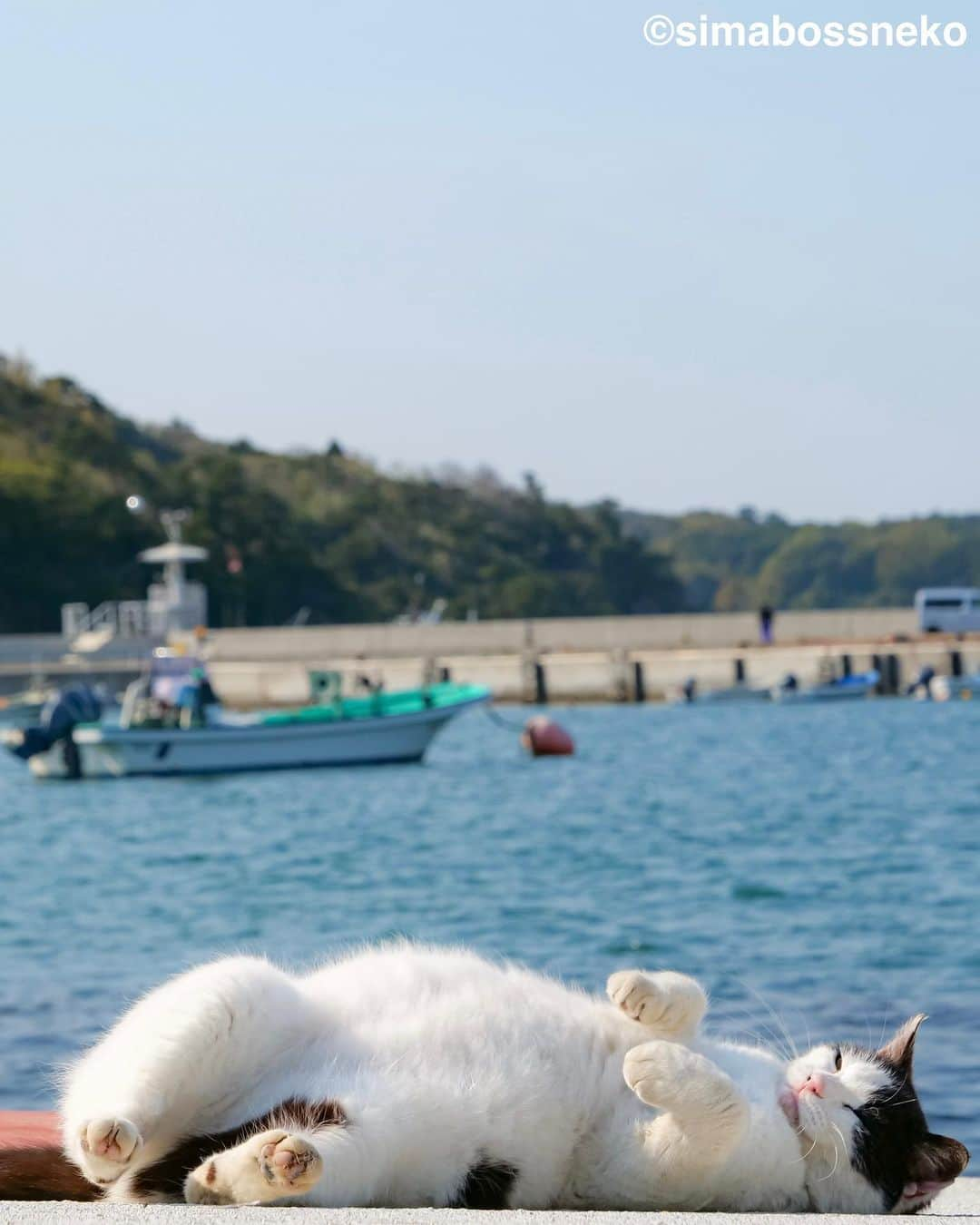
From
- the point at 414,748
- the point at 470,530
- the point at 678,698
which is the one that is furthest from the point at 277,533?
the point at 414,748

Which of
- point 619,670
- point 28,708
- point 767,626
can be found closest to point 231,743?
point 28,708

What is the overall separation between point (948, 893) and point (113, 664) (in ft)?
163

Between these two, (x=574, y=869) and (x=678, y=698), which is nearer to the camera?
(x=574, y=869)

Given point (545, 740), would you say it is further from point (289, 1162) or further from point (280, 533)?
point (280, 533)

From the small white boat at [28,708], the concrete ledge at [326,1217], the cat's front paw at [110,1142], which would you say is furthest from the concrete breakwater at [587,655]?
the concrete ledge at [326,1217]

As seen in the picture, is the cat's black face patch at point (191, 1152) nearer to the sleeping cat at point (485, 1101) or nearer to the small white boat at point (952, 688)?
the sleeping cat at point (485, 1101)

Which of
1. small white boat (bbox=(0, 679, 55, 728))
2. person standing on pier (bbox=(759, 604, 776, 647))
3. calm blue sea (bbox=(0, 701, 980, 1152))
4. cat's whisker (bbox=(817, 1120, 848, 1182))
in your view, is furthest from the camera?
person standing on pier (bbox=(759, 604, 776, 647))

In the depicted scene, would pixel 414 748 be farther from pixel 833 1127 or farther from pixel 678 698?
pixel 833 1127

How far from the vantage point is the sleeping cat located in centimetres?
369

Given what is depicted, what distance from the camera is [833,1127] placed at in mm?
3865

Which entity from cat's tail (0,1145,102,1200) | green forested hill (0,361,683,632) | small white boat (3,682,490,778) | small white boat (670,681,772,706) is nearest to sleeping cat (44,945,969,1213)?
cat's tail (0,1145,102,1200)

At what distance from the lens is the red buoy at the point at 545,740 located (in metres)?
44.0

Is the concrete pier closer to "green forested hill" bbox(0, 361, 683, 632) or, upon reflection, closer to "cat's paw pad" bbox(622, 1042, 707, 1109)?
"green forested hill" bbox(0, 361, 683, 632)

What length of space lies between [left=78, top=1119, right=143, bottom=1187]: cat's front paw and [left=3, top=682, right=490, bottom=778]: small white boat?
33508 millimetres
